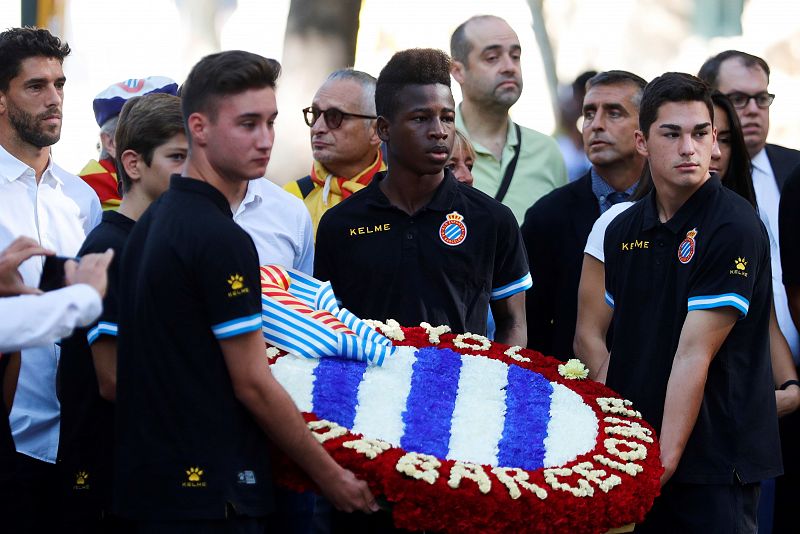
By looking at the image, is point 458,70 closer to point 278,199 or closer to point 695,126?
point 278,199

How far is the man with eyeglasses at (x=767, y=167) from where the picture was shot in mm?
5363

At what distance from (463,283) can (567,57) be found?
12.0ft

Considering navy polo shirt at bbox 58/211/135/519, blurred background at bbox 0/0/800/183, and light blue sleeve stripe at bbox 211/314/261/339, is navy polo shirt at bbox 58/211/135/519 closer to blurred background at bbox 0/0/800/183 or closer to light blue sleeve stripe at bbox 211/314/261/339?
light blue sleeve stripe at bbox 211/314/261/339

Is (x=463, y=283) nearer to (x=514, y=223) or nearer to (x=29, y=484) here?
(x=514, y=223)

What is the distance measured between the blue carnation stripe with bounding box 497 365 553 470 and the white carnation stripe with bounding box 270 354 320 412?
56cm

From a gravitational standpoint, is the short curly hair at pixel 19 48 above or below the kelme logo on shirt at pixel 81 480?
above

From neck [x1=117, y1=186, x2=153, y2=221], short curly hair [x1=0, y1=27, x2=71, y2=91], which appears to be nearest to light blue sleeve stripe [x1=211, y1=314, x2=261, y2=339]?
neck [x1=117, y1=186, x2=153, y2=221]

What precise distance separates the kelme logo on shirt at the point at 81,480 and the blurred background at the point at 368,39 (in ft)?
11.2

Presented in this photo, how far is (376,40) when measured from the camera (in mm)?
7477

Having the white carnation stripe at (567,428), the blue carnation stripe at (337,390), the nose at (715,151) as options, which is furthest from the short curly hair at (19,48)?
the nose at (715,151)

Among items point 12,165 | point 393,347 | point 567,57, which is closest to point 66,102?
point 12,165

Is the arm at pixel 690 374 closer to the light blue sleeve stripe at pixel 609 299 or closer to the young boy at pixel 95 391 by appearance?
the light blue sleeve stripe at pixel 609 299

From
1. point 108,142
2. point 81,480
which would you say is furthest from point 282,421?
point 108,142

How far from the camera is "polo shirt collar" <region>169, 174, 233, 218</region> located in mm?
3250
